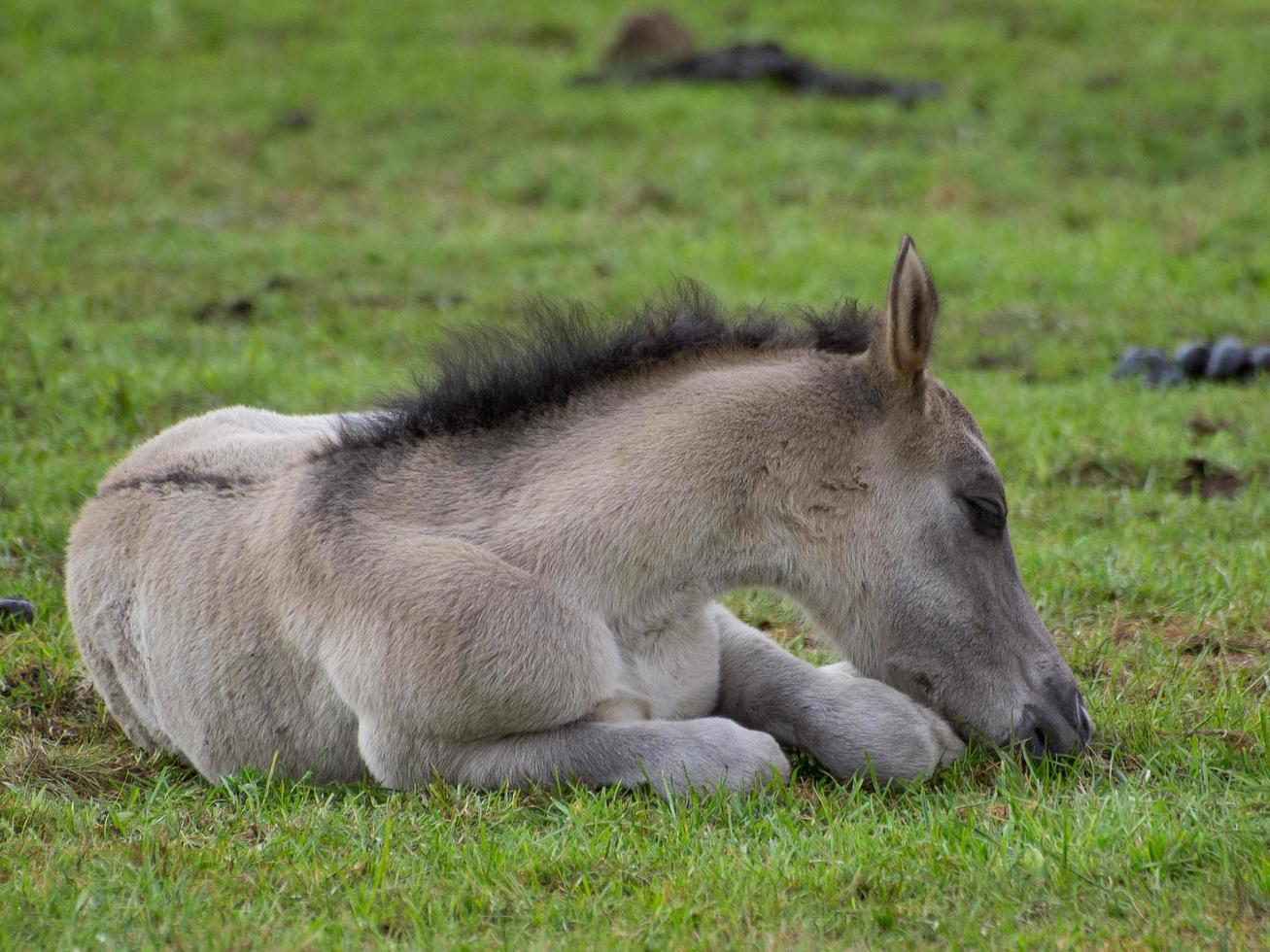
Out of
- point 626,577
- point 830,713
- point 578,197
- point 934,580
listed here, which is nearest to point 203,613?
point 626,577

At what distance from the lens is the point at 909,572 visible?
440 centimetres

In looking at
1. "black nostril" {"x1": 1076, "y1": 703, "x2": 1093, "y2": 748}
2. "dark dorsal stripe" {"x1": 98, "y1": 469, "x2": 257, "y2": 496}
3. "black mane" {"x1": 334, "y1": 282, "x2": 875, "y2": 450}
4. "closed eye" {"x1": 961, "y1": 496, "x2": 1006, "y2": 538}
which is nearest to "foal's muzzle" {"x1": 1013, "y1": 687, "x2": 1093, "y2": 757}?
"black nostril" {"x1": 1076, "y1": 703, "x2": 1093, "y2": 748}

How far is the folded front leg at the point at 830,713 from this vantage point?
428 centimetres

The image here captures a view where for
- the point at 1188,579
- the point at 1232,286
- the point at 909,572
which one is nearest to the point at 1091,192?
the point at 1232,286

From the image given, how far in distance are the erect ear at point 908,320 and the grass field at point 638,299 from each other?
1.16m

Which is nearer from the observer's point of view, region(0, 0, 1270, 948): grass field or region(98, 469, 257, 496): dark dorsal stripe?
region(0, 0, 1270, 948): grass field

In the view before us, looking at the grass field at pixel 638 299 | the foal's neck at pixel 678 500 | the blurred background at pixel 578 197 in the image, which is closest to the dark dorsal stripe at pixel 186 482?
the grass field at pixel 638 299

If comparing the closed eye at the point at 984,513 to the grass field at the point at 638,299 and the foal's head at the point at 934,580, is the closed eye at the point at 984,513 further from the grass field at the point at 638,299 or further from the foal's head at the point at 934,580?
the grass field at the point at 638,299

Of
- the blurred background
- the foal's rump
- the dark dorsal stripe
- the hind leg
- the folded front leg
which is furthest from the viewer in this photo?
the blurred background

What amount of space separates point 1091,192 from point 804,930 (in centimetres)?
1193

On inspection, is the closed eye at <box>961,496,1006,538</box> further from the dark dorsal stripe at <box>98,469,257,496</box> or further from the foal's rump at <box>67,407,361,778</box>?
the dark dorsal stripe at <box>98,469,257,496</box>

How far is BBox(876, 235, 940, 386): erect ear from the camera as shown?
4172 millimetres

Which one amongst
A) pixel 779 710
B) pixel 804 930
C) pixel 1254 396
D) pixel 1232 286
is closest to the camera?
pixel 804 930

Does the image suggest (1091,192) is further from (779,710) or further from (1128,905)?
(1128,905)
